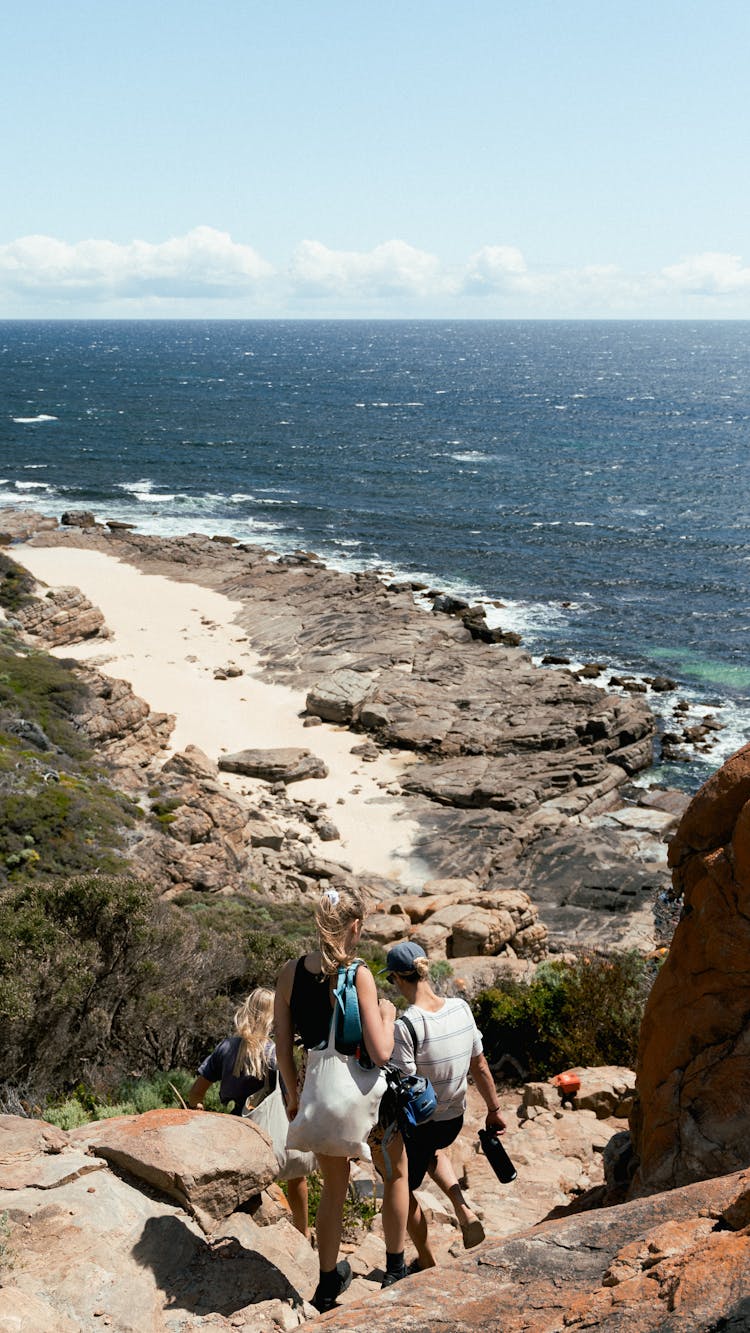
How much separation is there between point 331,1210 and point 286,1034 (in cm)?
101

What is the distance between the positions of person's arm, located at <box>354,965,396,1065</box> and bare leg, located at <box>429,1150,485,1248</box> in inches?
77.2

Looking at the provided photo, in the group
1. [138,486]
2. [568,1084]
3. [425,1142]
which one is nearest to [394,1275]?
[425,1142]

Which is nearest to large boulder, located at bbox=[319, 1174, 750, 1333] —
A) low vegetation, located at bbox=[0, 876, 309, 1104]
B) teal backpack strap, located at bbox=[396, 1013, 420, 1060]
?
teal backpack strap, located at bbox=[396, 1013, 420, 1060]

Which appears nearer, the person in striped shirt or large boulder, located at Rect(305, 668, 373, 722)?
the person in striped shirt

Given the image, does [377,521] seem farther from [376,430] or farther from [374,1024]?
[374,1024]

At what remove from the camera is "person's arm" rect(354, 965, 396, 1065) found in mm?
5227

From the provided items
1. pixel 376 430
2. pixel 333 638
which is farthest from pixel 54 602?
pixel 376 430

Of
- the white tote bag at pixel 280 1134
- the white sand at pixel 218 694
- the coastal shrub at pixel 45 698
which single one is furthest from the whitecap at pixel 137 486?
the white tote bag at pixel 280 1134

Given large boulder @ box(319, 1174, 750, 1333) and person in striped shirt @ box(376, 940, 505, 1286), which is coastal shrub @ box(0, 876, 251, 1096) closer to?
person in striped shirt @ box(376, 940, 505, 1286)

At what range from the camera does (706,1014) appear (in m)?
5.99

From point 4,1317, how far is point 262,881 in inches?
718

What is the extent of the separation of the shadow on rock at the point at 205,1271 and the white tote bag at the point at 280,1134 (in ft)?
1.95

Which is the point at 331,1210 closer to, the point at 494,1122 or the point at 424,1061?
the point at 424,1061

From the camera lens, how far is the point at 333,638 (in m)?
41.3
